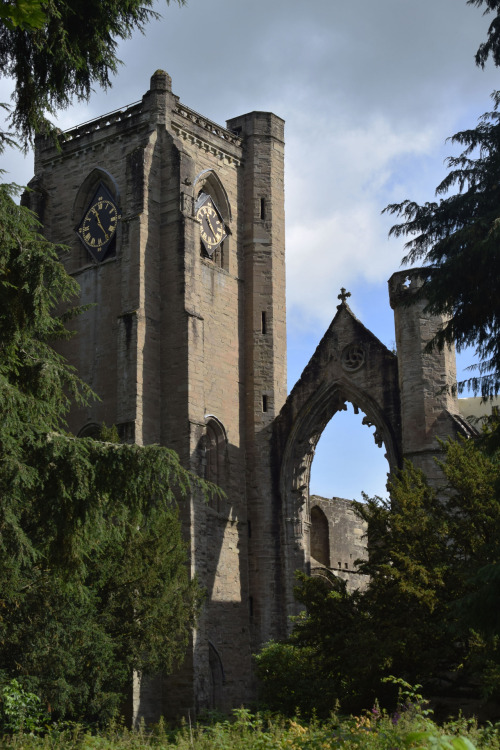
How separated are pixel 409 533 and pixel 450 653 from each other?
2.29m

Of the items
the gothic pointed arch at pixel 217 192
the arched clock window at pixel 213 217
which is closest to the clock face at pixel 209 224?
the arched clock window at pixel 213 217

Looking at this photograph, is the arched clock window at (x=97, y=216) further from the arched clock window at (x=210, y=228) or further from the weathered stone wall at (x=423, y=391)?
the weathered stone wall at (x=423, y=391)

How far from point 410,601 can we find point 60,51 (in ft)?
34.0

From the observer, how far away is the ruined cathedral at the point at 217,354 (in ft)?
86.3

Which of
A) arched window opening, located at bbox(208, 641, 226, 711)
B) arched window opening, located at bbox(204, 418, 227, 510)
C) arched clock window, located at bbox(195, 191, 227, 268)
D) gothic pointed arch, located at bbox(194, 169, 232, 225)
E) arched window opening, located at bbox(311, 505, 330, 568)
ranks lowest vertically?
arched window opening, located at bbox(208, 641, 226, 711)

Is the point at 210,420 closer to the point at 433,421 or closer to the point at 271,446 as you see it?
the point at 271,446

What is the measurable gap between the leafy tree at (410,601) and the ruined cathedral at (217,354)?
6.99 metres

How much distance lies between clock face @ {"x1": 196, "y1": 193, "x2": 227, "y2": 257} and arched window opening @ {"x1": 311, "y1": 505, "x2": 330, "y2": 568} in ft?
31.7

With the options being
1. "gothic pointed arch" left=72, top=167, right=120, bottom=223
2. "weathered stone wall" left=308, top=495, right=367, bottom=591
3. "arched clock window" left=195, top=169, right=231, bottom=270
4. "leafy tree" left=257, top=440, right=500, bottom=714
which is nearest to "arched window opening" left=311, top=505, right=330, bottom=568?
"weathered stone wall" left=308, top=495, right=367, bottom=591

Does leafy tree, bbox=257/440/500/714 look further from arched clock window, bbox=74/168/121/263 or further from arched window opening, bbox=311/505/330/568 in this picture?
arched window opening, bbox=311/505/330/568

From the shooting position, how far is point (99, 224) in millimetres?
30938

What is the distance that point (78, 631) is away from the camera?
1730 cm

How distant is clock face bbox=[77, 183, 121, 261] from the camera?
1202 inches

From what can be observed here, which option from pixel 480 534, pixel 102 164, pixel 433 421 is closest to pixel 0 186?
pixel 480 534
